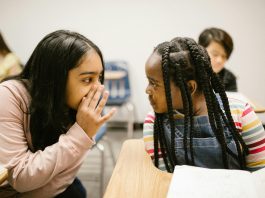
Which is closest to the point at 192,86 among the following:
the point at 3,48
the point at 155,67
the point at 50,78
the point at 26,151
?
the point at 155,67

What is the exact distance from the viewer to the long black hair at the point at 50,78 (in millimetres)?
1048

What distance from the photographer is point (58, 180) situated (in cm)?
111

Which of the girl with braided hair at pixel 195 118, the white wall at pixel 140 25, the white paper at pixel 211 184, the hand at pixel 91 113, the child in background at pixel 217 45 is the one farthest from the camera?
the white wall at pixel 140 25

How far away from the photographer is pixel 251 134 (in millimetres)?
939

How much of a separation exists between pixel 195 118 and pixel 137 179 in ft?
0.95

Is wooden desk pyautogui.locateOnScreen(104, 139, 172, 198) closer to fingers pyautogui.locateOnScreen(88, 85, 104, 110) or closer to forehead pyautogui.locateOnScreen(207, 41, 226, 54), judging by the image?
fingers pyautogui.locateOnScreen(88, 85, 104, 110)

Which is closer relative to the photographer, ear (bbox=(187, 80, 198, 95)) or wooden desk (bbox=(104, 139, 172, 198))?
wooden desk (bbox=(104, 139, 172, 198))

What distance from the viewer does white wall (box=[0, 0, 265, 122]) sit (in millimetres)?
3512

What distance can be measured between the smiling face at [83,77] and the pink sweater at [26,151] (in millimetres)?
134

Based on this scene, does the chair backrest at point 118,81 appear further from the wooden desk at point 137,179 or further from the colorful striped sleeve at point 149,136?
the wooden desk at point 137,179

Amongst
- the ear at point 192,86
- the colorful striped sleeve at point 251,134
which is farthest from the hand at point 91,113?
the colorful striped sleeve at point 251,134

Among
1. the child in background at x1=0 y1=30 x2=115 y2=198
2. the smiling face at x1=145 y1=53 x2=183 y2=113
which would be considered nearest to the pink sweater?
the child in background at x1=0 y1=30 x2=115 y2=198

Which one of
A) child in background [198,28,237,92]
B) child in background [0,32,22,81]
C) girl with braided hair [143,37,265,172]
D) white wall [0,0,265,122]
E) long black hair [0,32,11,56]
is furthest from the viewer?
white wall [0,0,265,122]

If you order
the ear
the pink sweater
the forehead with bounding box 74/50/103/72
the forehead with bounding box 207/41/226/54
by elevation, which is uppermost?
the forehead with bounding box 74/50/103/72
